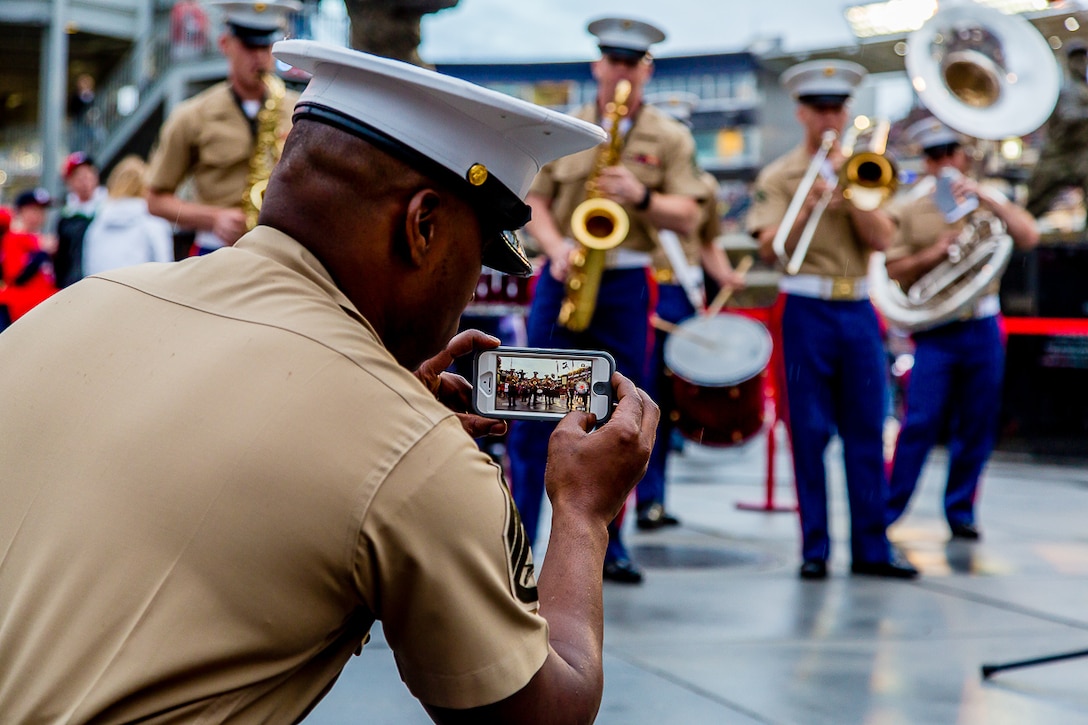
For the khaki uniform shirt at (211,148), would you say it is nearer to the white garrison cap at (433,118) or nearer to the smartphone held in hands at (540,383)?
the smartphone held in hands at (540,383)

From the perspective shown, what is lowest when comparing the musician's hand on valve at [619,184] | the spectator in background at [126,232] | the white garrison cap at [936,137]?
the spectator in background at [126,232]

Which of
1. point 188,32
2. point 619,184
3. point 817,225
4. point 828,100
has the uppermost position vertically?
point 188,32

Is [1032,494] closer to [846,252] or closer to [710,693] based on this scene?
[846,252]

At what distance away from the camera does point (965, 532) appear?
597cm

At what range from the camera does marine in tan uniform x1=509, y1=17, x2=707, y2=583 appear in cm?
454

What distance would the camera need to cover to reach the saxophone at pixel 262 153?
14.9 feet

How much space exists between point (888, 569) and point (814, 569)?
30 cm

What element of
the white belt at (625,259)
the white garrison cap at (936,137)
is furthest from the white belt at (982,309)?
the white belt at (625,259)

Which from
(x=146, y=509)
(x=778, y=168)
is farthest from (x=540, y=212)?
(x=146, y=509)

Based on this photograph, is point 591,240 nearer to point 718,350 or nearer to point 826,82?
point 826,82

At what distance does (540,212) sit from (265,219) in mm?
3327

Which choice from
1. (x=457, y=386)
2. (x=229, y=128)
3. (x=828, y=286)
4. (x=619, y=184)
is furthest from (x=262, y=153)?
(x=457, y=386)

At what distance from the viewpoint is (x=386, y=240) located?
1.41 m

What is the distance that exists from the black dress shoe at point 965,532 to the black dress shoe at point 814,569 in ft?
4.62
